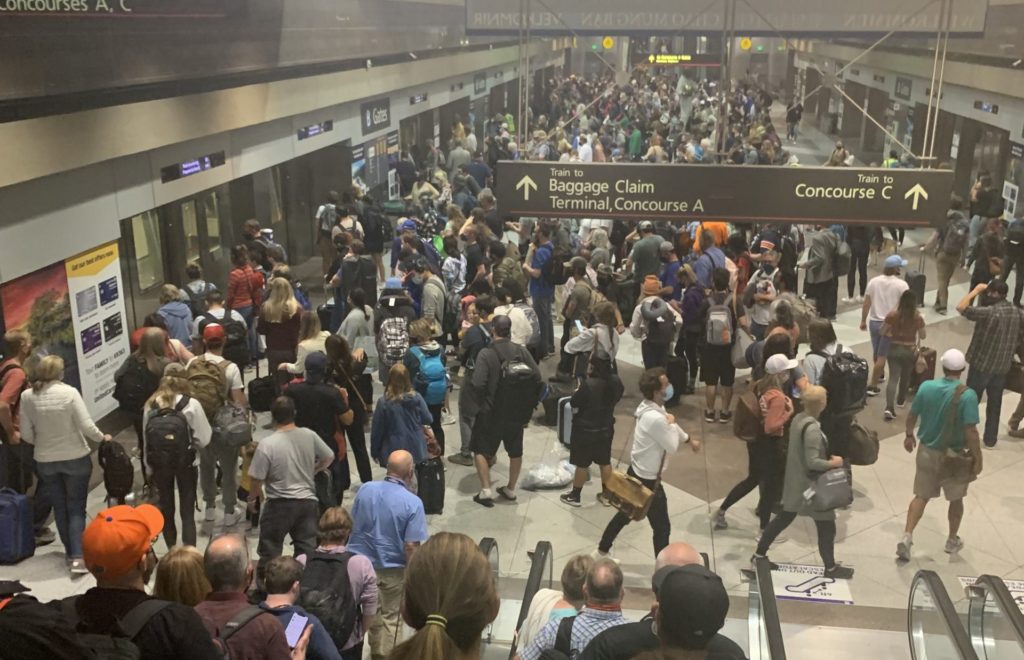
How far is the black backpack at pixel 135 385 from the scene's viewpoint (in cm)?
748

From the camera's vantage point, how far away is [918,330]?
9.48 m

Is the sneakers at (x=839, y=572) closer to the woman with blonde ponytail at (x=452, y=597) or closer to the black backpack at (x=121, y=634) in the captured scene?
the woman with blonde ponytail at (x=452, y=597)

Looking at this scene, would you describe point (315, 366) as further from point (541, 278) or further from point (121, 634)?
point (541, 278)

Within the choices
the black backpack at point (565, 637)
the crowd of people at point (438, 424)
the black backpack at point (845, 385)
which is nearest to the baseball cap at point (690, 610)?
the crowd of people at point (438, 424)

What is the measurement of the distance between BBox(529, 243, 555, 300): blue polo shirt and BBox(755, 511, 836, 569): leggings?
484 cm

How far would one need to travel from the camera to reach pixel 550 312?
11.7 m

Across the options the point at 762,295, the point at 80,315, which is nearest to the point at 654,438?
the point at 762,295

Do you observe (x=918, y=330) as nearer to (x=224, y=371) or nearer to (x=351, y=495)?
(x=351, y=495)

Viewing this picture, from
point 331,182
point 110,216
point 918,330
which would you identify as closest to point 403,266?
point 110,216

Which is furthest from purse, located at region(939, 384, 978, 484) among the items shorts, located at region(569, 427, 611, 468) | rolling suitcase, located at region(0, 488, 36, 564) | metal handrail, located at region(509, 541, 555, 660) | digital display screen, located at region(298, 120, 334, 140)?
digital display screen, located at region(298, 120, 334, 140)

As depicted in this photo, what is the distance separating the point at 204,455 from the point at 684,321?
5004 mm

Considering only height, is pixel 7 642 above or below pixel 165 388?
above

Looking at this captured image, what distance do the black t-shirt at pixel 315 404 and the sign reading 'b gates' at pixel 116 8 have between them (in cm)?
393

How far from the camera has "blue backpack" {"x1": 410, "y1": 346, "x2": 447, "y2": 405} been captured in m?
8.09
